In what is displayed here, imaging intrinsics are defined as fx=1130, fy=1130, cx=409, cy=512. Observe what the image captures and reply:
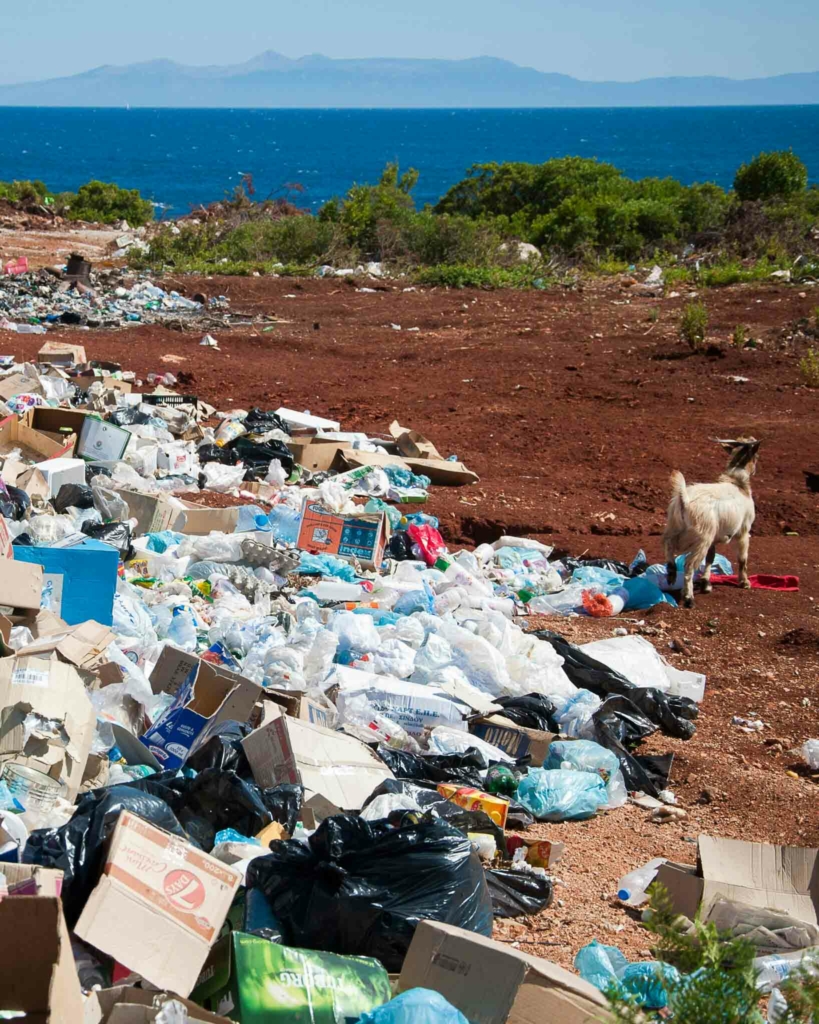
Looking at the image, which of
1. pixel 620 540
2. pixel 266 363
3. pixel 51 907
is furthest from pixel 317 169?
pixel 51 907

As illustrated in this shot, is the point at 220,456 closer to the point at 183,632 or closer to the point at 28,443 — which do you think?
the point at 28,443

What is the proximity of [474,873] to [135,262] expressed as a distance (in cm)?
1826

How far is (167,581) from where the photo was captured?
6074 millimetres

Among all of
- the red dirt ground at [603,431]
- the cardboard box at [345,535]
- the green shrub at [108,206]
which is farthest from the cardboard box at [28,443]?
the green shrub at [108,206]

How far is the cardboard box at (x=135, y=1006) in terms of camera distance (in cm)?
255

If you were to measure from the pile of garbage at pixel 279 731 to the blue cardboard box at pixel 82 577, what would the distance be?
1cm

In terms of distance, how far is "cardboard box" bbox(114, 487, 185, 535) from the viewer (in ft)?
22.0

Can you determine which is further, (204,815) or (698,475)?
(698,475)

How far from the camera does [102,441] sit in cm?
773

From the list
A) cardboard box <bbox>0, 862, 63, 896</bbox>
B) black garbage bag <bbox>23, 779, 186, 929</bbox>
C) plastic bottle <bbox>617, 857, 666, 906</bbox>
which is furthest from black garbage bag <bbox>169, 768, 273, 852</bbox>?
plastic bottle <bbox>617, 857, 666, 906</bbox>

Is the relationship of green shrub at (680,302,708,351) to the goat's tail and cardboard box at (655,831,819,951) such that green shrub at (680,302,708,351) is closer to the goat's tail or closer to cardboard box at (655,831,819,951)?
the goat's tail

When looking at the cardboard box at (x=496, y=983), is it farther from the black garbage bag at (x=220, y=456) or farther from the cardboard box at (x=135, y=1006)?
the black garbage bag at (x=220, y=456)

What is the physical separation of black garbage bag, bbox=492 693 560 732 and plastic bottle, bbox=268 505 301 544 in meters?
2.31

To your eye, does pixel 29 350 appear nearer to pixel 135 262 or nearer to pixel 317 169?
pixel 135 262
